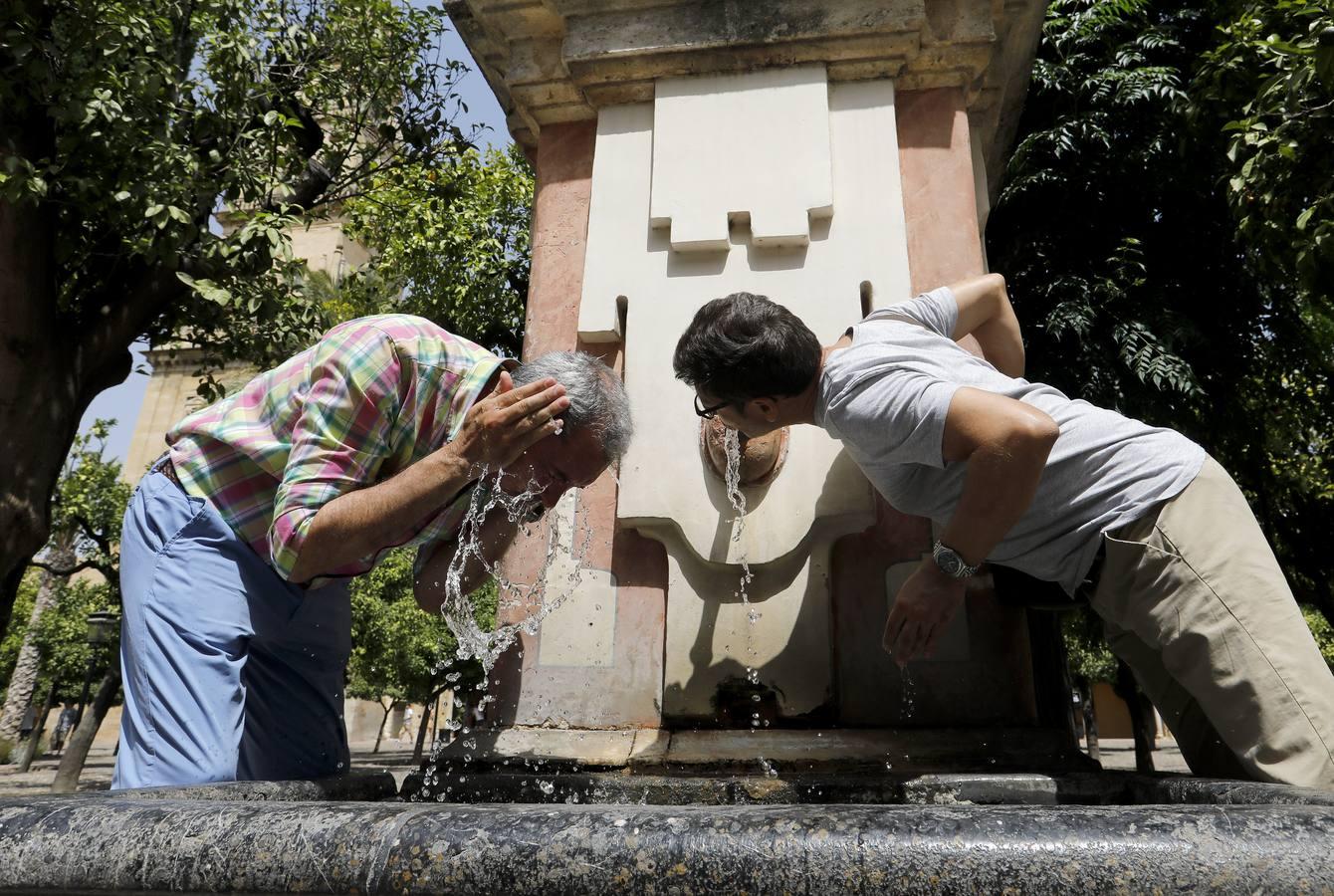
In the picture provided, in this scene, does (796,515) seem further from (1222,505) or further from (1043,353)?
(1043,353)

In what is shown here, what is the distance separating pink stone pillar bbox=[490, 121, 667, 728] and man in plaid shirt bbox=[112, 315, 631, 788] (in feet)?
1.58

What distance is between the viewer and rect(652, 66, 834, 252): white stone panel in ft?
10.1

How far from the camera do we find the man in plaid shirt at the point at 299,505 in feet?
6.75

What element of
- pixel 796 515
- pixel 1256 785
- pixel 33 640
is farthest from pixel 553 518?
pixel 33 640

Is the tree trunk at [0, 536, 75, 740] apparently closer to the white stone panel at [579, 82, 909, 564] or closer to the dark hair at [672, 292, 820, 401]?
the white stone panel at [579, 82, 909, 564]

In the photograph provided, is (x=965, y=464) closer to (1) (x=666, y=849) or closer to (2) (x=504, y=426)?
(2) (x=504, y=426)

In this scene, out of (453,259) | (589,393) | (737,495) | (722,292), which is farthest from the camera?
(453,259)

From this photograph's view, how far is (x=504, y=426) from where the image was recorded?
2078mm

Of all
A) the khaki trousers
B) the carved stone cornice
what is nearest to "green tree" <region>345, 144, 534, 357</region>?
the carved stone cornice

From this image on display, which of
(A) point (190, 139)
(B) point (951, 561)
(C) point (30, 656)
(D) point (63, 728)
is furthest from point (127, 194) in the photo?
(D) point (63, 728)

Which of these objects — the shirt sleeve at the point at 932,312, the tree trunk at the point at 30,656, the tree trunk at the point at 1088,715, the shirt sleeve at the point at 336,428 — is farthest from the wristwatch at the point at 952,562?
the tree trunk at the point at 1088,715

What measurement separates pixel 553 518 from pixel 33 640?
24.6 m

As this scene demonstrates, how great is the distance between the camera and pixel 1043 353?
8062mm

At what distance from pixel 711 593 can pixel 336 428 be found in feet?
3.64
